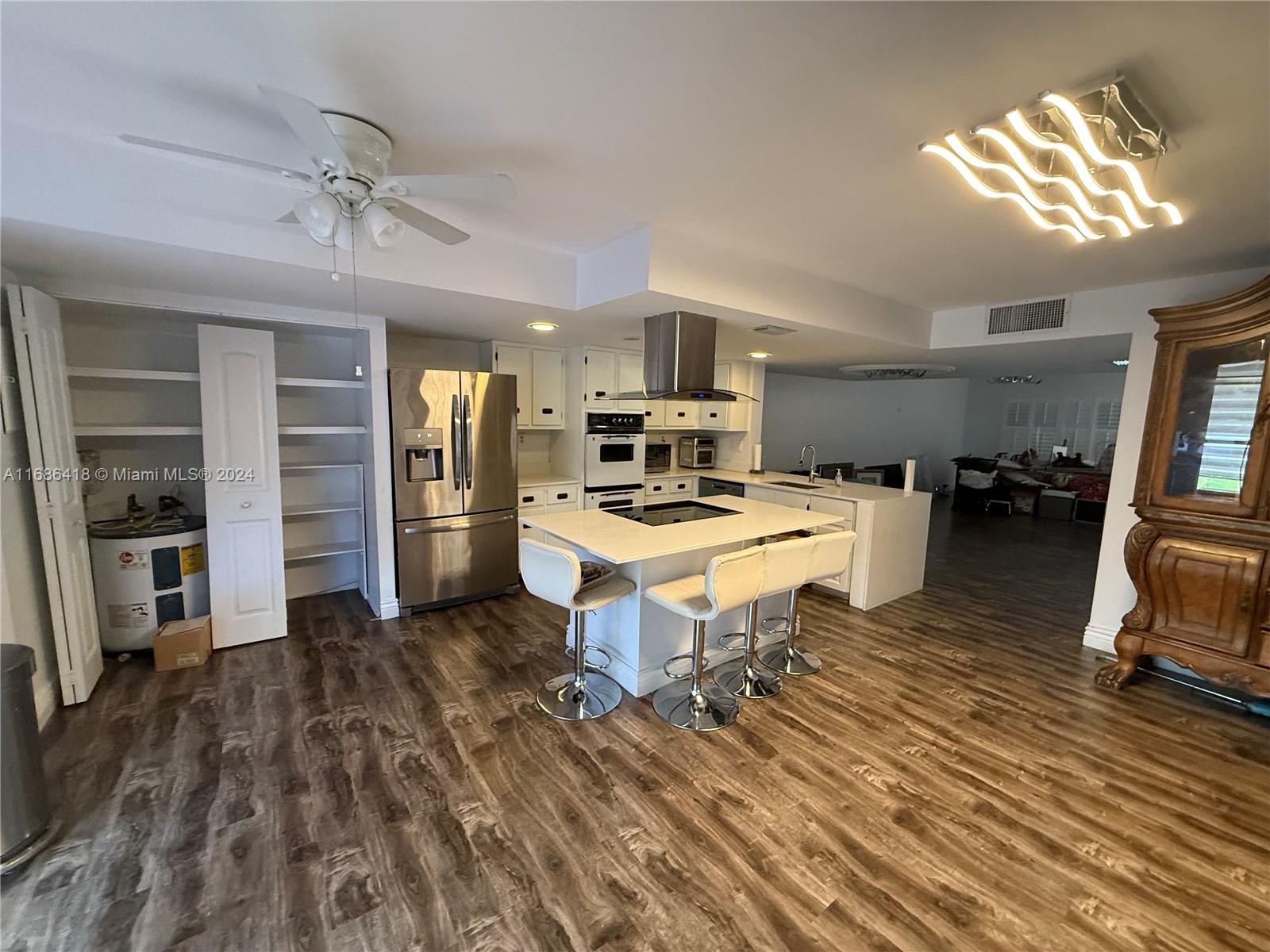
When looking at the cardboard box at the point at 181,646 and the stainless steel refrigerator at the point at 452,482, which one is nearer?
the cardboard box at the point at 181,646

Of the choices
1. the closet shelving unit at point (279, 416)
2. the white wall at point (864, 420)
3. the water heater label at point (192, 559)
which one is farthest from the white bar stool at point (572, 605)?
the white wall at point (864, 420)

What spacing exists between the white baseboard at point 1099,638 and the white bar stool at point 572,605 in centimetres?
324

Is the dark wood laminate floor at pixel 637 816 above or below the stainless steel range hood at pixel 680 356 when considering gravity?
below

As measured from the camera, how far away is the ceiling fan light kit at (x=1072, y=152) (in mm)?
1438

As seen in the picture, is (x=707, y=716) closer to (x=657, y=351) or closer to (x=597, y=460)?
(x=657, y=351)

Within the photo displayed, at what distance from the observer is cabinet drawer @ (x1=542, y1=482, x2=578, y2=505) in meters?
4.72

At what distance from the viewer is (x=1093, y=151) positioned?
148 cm

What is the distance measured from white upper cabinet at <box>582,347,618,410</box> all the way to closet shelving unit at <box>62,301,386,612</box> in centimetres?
185

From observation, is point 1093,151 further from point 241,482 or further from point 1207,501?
point 241,482

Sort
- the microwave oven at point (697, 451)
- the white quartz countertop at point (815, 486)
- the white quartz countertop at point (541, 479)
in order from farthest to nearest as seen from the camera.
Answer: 1. the microwave oven at point (697, 451)
2. the white quartz countertop at point (541, 479)
3. the white quartz countertop at point (815, 486)

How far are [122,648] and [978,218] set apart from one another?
5185 millimetres

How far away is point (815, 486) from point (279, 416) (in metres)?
4.40

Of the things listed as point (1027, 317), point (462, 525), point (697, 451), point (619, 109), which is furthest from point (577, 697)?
point (1027, 317)

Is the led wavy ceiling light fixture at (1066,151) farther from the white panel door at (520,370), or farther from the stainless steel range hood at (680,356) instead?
the white panel door at (520,370)
